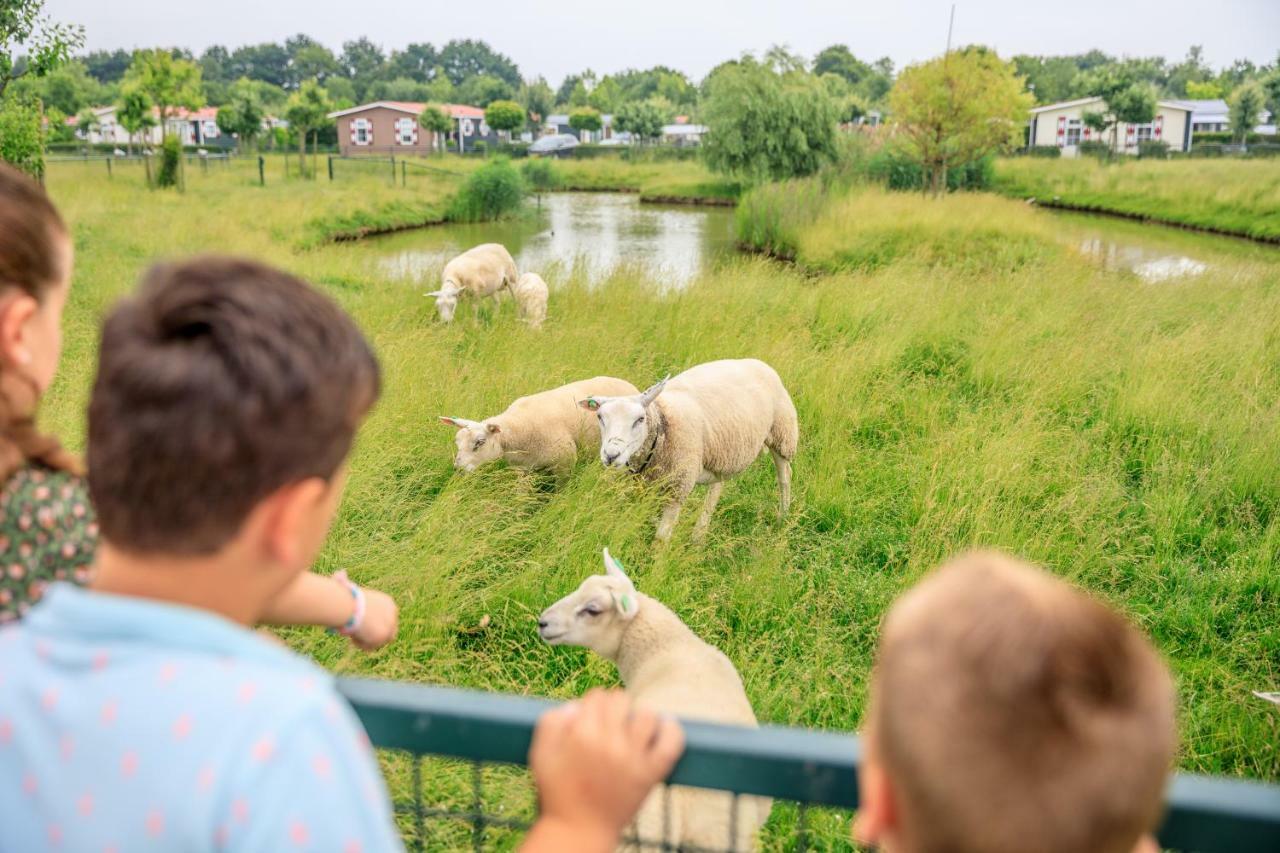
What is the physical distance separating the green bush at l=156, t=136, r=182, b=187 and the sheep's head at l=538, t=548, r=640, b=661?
2758 centimetres

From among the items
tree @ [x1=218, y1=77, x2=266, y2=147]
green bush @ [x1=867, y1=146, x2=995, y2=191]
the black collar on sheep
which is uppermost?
tree @ [x1=218, y1=77, x2=266, y2=147]

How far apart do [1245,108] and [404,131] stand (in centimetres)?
5275

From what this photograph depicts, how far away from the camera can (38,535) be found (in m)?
1.30

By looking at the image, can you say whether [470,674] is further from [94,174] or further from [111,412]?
[94,174]

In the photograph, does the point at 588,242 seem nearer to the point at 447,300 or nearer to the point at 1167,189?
the point at 447,300

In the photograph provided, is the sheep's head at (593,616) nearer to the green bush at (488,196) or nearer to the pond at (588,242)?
the pond at (588,242)

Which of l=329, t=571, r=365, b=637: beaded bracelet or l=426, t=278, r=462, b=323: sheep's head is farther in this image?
l=426, t=278, r=462, b=323: sheep's head

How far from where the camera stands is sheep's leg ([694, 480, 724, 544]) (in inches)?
221

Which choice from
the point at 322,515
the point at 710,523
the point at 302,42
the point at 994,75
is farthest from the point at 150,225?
the point at 302,42

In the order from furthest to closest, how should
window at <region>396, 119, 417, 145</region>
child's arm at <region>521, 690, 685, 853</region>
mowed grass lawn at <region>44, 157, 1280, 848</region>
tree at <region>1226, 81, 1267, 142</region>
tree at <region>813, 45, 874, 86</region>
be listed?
tree at <region>813, 45, 874, 86</region> → window at <region>396, 119, 417, 145</region> → tree at <region>1226, 81, 1267, 142</region> → mowed grass lawn at <region>44, 157, 1280, 848</region> → child's arm at <region>521, 690, 685, 853</region>

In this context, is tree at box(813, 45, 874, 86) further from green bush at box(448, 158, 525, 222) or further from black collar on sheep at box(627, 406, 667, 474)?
black collar on sheep at box(627, 406, 667, 474)

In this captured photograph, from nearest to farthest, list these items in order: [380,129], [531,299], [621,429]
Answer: [621,429] < [531,299] < [380,129]

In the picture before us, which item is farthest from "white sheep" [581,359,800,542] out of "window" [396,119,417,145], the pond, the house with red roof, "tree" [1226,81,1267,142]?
"window" [396,119,417,145]

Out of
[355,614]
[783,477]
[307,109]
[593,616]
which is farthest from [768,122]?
[355,614]
